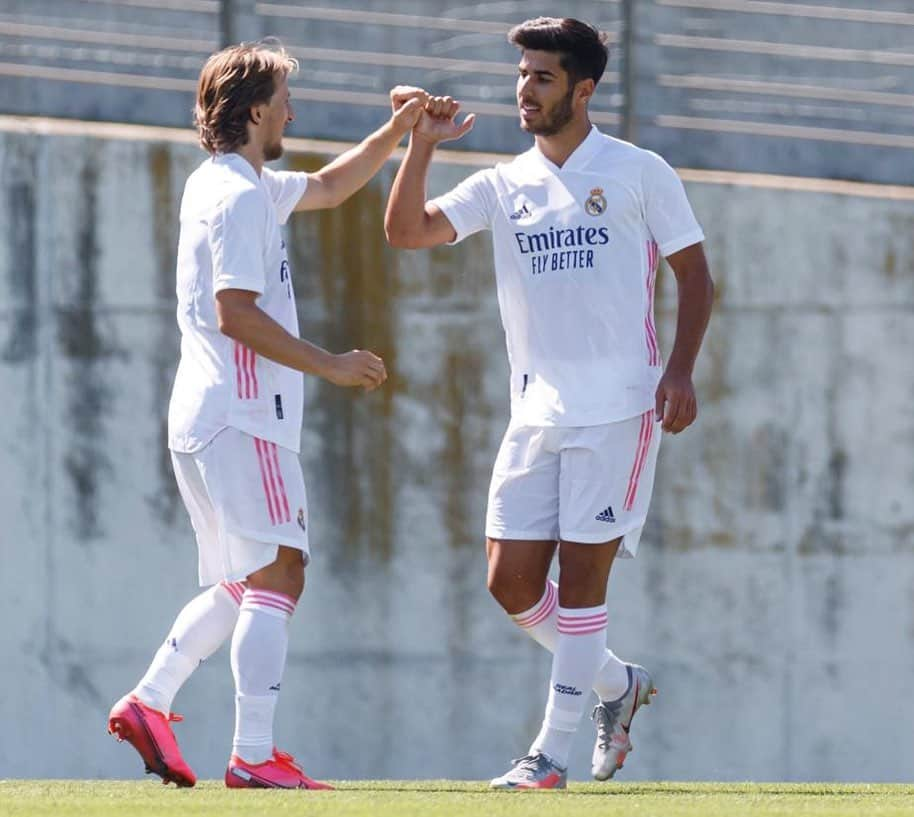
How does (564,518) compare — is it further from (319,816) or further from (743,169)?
(743,169)

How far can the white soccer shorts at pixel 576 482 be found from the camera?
552cm

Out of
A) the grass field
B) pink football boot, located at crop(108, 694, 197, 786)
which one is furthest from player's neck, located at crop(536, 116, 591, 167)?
pink football boot, located at crop(108, 694, 197, 786)

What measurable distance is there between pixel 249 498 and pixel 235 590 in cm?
31

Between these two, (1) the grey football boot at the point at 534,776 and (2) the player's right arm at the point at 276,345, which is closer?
(2) the player's right arm at the point at 276,345

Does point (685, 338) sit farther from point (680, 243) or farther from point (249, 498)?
point (249, 498)

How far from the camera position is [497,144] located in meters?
8.13

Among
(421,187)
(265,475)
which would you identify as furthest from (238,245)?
(421,187)

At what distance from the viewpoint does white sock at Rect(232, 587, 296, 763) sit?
5.19 m

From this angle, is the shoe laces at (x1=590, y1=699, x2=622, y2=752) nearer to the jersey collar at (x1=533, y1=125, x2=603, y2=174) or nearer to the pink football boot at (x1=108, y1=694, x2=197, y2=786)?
the pink football boot at (x1=108, y1=694, x2=197, y2=786)

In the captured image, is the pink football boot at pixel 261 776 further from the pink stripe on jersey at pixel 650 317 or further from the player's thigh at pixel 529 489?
the pink stripe on jersey at pixel 650 317

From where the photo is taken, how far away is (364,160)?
19.2 feet

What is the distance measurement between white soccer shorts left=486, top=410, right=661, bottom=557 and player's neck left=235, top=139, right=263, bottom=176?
1.00 meters

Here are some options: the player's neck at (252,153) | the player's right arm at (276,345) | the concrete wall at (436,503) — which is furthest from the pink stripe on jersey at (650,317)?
the concrete wall at (436,503)

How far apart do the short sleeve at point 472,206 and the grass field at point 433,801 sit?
5.00 ft
